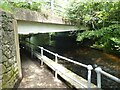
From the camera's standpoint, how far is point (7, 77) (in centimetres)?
514

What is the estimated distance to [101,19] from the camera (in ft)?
39.2

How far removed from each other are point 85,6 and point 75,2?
2.75ft

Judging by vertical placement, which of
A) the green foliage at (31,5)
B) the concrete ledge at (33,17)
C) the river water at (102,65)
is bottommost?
the river water at (102,65)

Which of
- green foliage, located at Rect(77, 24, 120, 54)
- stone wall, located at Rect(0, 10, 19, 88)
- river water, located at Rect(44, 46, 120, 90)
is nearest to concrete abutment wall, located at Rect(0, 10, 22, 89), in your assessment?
stone wall, located at Rect(0, 10, 19, 88)

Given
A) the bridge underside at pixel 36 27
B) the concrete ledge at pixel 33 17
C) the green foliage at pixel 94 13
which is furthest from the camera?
the green foliage at pixel 94 13

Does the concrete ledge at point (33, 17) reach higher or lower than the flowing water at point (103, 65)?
higher

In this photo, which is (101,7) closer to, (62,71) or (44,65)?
(44,65)

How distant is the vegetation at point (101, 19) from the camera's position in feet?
35.5

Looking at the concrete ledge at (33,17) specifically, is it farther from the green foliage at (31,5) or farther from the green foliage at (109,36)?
the green foliage at (109,36)

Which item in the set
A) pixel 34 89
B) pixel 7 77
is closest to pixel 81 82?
pixel 34 89

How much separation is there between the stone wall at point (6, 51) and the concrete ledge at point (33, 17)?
3.30ft

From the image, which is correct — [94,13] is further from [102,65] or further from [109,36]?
[102,65]

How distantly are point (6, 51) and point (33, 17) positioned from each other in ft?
9.92

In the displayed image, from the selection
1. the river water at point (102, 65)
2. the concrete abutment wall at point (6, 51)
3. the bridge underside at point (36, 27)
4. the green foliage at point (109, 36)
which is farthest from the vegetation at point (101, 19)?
the concrete abutment wall at point (6, 51)
